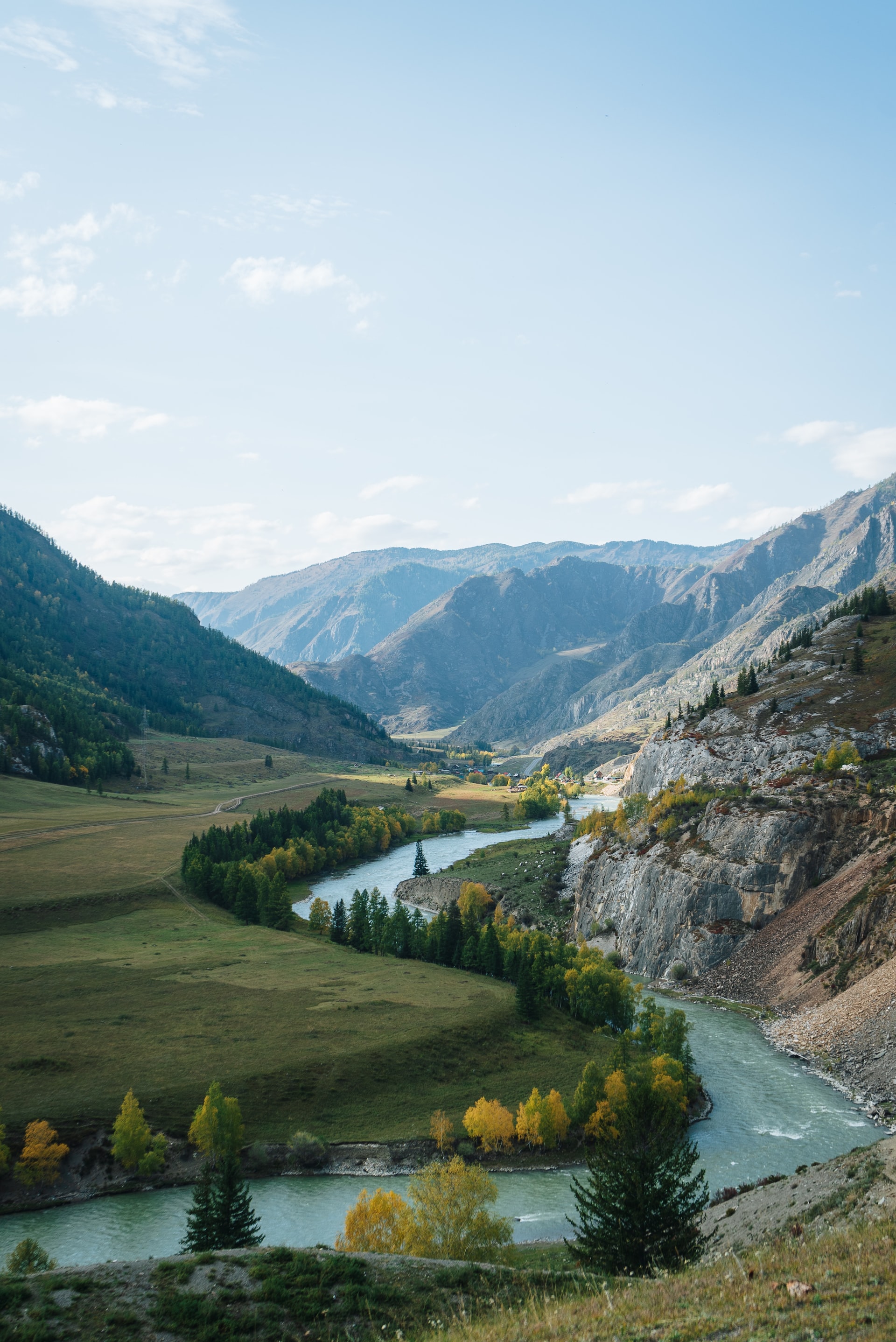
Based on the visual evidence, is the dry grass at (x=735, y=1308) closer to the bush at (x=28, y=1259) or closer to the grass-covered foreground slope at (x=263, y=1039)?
the bush at (x=28, y=1259)

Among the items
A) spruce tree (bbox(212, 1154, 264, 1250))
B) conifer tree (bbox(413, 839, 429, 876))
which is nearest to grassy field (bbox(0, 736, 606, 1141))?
spruce tree (bbox(212, 1154, 264, 1250))

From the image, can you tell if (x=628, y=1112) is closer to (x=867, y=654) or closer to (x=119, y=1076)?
(x=119, y=1076)

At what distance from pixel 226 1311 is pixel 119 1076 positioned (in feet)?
166

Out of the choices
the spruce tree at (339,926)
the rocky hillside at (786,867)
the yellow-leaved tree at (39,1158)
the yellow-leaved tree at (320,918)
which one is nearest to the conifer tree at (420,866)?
the rocky hillside at (786,867)

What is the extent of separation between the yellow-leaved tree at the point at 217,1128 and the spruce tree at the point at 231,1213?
14.5m

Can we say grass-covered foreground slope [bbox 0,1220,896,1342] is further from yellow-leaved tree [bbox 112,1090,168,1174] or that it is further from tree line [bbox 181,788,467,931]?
tree line [bbox 181,788,467,931]

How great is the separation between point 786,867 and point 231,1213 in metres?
82.2

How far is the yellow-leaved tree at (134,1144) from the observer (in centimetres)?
5959

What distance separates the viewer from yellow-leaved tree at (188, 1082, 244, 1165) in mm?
60812

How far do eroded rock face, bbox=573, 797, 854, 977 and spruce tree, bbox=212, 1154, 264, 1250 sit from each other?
239 ft

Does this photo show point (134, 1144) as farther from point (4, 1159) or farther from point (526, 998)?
point (526, 998)

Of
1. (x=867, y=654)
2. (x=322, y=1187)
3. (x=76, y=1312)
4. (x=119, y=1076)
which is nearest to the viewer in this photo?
(x=76, y=1312)

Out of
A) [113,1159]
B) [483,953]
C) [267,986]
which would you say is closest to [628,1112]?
[113,1159]

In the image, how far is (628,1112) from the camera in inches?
1647
